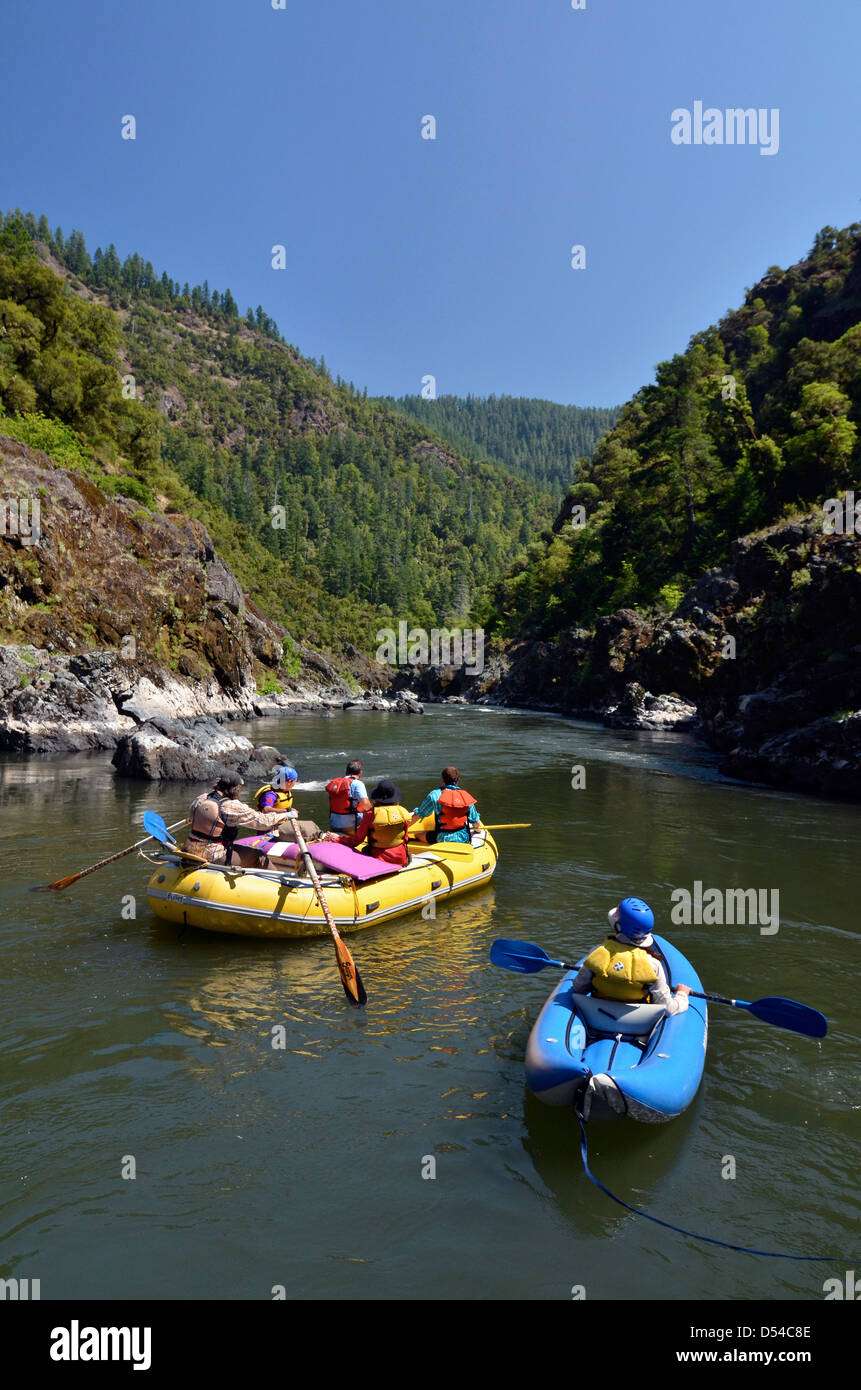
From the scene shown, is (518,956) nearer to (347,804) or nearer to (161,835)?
(347,804)

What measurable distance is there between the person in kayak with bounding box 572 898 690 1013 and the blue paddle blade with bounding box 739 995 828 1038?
0.60m

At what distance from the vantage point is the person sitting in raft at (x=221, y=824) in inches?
355

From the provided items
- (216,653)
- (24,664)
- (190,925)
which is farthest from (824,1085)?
(216,653)

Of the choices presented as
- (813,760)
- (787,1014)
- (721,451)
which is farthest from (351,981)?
(721,451)

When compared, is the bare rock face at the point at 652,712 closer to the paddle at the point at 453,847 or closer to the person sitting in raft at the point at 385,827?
the paddle at the point at 453,847

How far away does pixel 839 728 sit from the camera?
62.0 feet

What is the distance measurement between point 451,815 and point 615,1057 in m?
5.91

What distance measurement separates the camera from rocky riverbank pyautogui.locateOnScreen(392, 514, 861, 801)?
1966 centimetres

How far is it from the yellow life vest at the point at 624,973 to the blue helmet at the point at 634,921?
121 mm

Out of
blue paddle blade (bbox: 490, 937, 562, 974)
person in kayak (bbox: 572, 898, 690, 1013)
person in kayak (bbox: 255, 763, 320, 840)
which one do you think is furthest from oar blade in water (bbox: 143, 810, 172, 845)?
person in kayak (bbox: 572, 898, 690, 1013)

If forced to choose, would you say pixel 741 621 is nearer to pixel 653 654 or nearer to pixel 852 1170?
pixel 653 654

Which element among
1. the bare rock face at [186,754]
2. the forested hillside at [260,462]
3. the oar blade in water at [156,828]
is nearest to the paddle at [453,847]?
the oar blade in water at [156,828]

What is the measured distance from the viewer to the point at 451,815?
11.1 m

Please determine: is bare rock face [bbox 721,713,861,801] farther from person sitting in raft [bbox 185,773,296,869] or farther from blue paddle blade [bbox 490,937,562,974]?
person sitting in raft [bbox 185,773,296,869]
